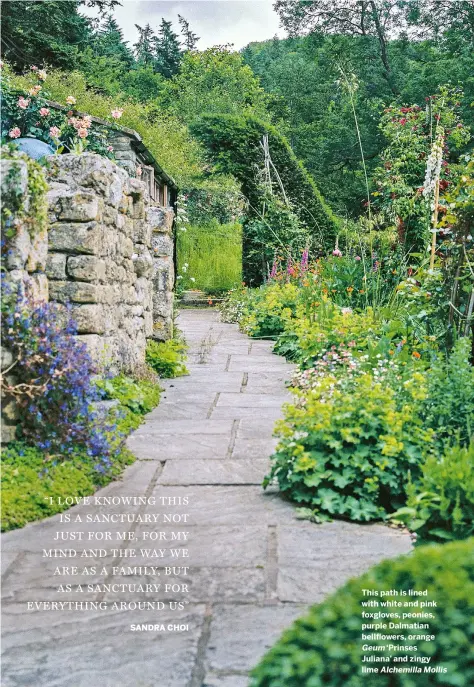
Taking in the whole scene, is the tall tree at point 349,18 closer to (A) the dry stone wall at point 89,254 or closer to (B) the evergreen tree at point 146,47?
(B) the evergreen tree at point 146,47

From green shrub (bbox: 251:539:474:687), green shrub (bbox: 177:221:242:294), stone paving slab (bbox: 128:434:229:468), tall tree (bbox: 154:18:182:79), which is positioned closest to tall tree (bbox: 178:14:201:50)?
tall tree (bbox: 154:18:182:79)

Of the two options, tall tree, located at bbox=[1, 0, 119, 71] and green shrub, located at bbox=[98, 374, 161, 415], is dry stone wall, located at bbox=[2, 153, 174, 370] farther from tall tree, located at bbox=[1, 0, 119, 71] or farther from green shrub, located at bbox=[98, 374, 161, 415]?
tall tree, located at bbox=[1, 0, 119, 71]

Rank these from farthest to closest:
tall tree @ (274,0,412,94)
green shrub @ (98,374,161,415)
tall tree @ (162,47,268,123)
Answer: tall tree @ (162,47,268,123)
tall tree @ (274,0,412,94)
green shrub @ (98,374,161,415)

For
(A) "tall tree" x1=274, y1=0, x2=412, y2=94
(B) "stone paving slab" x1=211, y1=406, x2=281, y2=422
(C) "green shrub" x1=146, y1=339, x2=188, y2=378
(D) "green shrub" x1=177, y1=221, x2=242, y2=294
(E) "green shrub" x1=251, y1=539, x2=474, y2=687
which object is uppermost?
(A) "tall tree" x1=274, y1=0, x2=412, y2=94

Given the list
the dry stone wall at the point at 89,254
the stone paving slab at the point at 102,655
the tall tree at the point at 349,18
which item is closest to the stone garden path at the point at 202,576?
the stone paving slab at the point at 102,655

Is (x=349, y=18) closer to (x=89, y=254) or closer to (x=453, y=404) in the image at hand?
(x=89, y=254)

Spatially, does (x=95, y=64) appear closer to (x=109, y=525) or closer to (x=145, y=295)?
(x=145, y=295)

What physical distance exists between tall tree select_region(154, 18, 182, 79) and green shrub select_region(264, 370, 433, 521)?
32.7 metres

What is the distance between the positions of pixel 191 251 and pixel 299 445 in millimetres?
14330

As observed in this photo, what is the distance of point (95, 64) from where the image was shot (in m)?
23.2

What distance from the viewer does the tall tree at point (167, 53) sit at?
32.8 m

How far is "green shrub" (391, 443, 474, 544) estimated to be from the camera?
2.41 metres

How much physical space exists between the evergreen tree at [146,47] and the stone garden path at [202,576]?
31139 mm

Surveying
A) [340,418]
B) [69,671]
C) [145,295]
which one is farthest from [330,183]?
[69,671]
